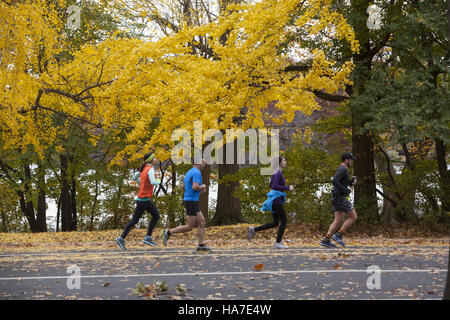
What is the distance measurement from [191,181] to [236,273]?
→ 10.6 feet

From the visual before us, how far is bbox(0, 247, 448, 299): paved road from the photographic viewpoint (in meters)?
6.87

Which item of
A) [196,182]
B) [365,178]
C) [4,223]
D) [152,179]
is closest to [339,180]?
[196,182]

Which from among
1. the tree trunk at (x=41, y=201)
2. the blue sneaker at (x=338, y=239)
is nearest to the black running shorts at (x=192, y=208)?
the blue sneaker at (x=338, y=239)

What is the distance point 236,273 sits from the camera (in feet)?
28.0

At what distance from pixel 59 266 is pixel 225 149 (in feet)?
45.6

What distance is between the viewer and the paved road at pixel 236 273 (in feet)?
22.5

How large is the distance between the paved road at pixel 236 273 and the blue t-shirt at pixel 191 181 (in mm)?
1043

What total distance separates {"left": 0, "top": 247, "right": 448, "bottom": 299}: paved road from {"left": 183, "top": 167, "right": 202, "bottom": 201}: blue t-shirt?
1.04m

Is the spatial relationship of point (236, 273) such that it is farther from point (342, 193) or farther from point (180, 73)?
point (180, 73)

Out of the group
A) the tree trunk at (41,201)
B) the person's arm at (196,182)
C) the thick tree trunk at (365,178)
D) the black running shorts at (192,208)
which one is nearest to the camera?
the person's arm at (196,182)

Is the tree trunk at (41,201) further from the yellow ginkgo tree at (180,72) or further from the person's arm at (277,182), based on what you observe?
the person's arm at (277,182)

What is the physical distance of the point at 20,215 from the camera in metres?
33.1

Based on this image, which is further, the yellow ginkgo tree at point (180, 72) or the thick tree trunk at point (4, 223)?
the thick tree trunk at point (4, 223)
